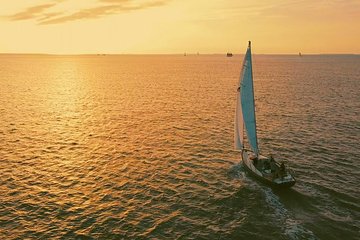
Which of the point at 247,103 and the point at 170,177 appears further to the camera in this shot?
the point at 247,103

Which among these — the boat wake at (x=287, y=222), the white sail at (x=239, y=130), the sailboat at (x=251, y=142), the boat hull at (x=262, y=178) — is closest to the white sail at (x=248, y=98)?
the sailboat at (x=251, y=142)

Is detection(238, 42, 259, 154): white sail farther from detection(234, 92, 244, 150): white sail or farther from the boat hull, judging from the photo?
the boat hull

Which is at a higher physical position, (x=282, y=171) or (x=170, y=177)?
(x=282, y=171)

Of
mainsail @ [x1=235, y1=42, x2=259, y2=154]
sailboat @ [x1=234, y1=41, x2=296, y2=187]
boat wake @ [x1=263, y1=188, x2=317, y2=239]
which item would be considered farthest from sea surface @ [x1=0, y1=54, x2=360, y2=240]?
mainsail @ [x1=235, y1=42, x2=259, y2=154]

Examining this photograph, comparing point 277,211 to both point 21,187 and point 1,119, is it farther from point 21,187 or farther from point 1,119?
point 1,119

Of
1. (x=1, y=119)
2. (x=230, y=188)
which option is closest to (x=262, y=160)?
(x=230, y=188)

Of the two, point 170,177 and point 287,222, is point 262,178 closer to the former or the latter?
point 287,222

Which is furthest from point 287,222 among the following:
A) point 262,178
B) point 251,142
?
point 251,142

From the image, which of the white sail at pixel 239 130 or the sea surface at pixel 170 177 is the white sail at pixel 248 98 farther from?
the sea surface at pixel 170 177
